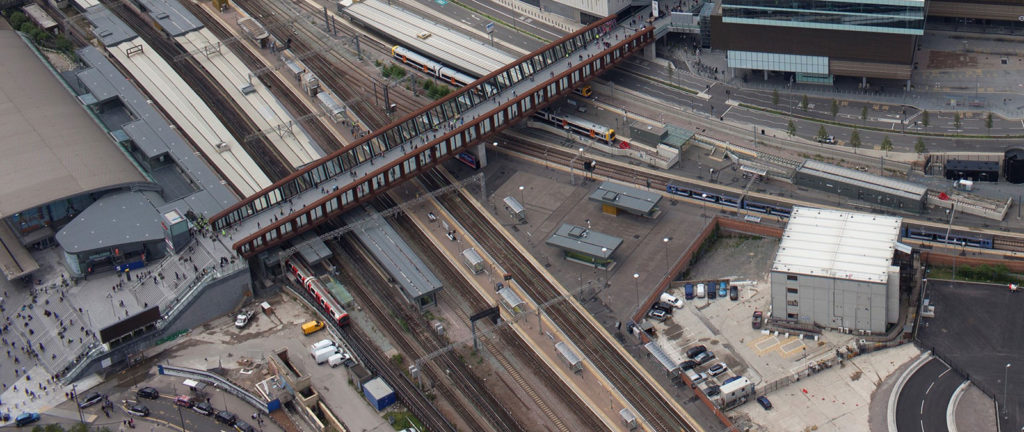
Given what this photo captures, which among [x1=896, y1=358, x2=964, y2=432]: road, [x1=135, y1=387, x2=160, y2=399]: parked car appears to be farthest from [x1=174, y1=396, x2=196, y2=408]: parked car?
[x1=896, y1=358, x2=964, y2=432]: road

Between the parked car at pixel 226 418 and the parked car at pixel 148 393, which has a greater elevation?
the parked car at pixel 148 393

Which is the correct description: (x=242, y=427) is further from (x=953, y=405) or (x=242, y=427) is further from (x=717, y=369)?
(x=953, y=405)

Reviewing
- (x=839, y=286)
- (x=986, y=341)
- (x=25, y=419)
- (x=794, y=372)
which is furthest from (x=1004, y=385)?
(x=25, y=419)

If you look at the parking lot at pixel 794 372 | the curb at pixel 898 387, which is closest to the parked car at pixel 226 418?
the parking lot at pixel 794 372

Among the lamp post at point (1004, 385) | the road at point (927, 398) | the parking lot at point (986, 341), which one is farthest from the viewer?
the parking lot at point (986, 341)

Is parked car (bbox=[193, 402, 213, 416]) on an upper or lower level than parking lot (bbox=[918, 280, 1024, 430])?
upper

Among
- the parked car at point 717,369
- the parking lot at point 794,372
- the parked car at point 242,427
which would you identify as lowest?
the parking lot at point 794,372

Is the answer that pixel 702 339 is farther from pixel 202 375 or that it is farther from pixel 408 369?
pixel 202 375

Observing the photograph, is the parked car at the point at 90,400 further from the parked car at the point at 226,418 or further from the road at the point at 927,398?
the road at the point at 927,398

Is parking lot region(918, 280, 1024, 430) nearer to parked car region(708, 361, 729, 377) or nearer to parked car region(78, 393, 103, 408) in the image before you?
parked car region(708, 361, 729, 377)
